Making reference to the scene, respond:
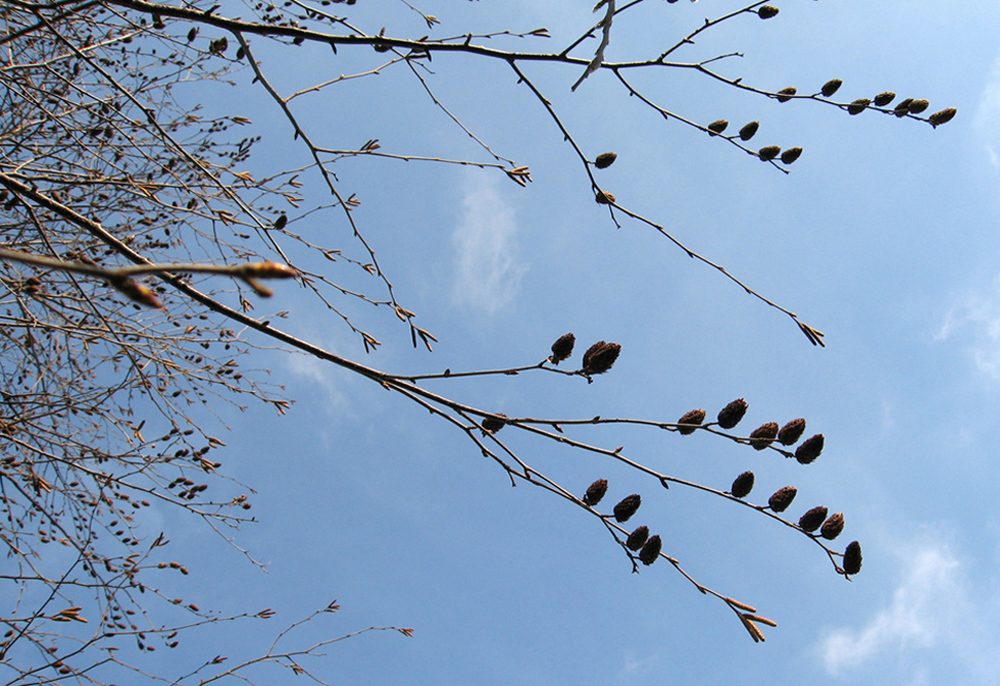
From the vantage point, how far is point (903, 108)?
2.26 meters

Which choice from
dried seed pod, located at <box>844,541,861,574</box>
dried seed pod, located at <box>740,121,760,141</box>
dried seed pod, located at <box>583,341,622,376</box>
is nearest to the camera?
dried seed pod, located at <box>583,341,622,376</box>

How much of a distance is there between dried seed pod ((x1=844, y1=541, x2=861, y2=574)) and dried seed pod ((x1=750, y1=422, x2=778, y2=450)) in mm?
371

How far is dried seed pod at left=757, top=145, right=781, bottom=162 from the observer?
2158 millimetres

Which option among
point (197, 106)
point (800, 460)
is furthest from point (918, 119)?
point (197, 106)

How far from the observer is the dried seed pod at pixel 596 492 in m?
1.62

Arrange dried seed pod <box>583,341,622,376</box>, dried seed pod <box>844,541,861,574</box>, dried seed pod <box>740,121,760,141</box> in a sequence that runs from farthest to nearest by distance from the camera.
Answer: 1. dried seed pod <box>740,121,760,141</box>
2. dried seed pod <box>844,541,861,574</box>
3. dried seed pod <box>583,341,622,376</box>

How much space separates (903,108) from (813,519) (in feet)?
5.33

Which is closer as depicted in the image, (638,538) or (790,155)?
(638,538)

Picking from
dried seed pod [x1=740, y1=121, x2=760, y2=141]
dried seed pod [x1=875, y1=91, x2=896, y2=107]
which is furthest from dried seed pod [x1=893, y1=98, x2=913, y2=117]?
dried seed pod [x1=740, y1=121, x2=760, y2=141]

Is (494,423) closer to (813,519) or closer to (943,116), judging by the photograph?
(813,519)

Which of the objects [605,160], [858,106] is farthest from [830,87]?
[605,160]

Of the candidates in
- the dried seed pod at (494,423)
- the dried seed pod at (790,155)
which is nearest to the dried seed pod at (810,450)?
the dried seed pod at (494,423)

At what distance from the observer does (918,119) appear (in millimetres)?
2285

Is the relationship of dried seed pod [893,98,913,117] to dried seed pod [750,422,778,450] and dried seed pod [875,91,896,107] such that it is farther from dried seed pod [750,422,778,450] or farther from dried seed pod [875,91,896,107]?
dried seed pod [750,422,778,450]
